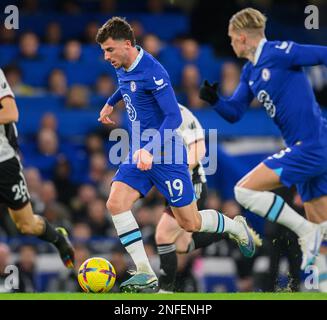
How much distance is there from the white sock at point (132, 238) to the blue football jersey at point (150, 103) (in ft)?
1.65

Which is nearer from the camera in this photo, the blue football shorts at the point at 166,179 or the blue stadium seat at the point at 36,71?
the blue football shorts at the point at 166,179

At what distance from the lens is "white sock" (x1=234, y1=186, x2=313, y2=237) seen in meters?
8.57

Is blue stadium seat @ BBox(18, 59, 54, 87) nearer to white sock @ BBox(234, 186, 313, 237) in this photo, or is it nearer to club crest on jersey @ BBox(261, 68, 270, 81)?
club crest on jersey @ BBox(261, 68, 270, 81)

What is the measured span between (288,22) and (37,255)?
5729 mm

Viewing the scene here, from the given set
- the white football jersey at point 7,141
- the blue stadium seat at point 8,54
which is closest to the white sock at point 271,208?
the white football jersey at point 7,141

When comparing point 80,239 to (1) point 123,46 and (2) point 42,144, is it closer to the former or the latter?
(2) point 42,144

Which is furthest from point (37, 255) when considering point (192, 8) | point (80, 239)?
point (192, 8)

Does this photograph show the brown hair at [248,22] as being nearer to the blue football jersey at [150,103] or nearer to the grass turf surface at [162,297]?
the blue football jersey at [150,103]

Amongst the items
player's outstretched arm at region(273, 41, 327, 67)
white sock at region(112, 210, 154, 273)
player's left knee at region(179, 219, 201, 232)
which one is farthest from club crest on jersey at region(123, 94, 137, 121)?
player's outstretched arm at region(273, 41, 327, 67)

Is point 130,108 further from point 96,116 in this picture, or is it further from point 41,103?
point 41,103

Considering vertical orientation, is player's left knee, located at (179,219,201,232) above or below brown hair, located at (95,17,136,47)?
below

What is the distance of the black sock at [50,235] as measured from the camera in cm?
901

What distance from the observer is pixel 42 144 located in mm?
13102

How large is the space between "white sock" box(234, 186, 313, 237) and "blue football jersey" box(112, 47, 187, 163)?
0.81 metres
